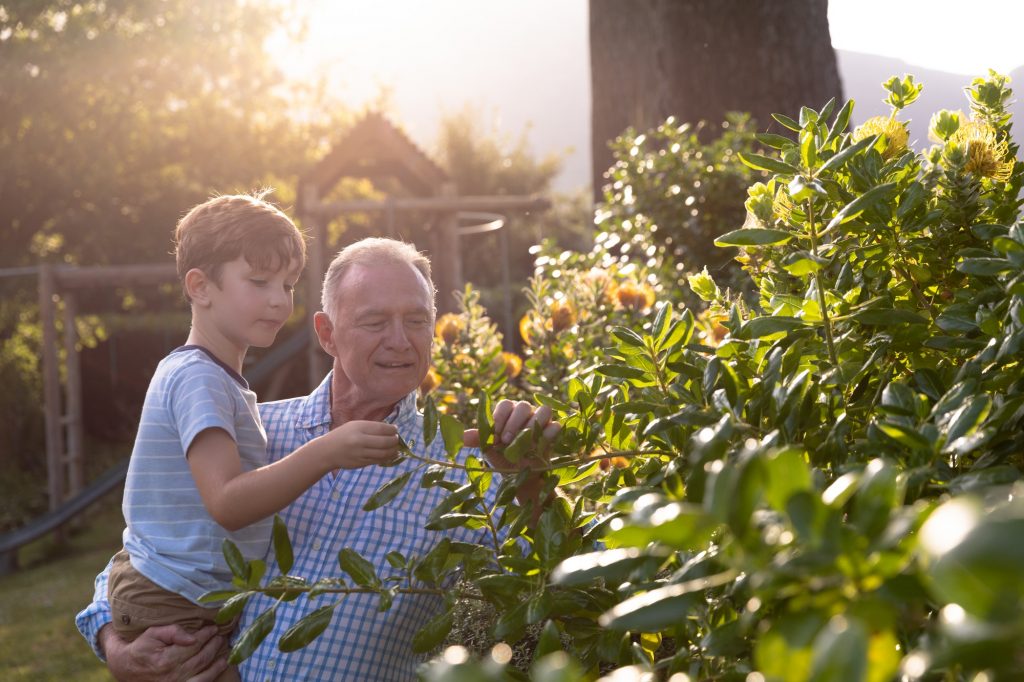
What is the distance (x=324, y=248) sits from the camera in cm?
832

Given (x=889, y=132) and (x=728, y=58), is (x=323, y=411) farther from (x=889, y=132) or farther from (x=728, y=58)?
(x=728, y=58)

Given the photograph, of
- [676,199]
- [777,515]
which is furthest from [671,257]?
[777,515]

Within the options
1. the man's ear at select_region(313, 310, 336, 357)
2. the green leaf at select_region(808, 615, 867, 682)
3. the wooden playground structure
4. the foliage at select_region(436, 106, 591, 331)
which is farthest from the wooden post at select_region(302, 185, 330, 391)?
the foliage at select_region(436, 106, 591, 331)

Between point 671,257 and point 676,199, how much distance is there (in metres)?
0.23

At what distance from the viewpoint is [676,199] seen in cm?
403

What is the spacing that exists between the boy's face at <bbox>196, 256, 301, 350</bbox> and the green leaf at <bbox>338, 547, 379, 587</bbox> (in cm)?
115

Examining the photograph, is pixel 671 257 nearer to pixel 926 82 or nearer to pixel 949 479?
pixel 926 82

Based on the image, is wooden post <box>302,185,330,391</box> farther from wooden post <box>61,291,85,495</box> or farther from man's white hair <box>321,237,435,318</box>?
man's white hair <box>321,237,435,318</box>

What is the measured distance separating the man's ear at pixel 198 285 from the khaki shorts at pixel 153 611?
63cm

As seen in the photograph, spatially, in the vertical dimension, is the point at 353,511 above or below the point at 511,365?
below

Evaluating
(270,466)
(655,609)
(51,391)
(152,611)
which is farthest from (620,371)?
(51,391)

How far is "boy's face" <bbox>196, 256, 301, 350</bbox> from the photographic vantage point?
240cm

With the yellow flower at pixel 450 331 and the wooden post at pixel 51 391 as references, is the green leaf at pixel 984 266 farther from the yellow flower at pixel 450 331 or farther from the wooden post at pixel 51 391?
the wooden post at pixel 51 391

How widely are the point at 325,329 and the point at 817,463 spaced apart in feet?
5.88
